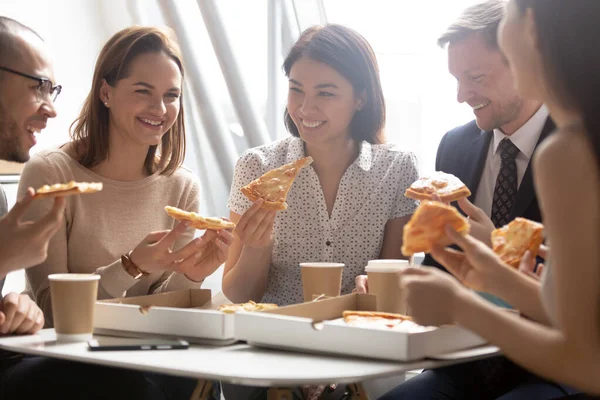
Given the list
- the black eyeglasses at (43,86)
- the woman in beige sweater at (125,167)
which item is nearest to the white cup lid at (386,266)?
the woman in beige sweater at (125,167)

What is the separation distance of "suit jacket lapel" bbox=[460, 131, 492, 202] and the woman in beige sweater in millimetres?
1053

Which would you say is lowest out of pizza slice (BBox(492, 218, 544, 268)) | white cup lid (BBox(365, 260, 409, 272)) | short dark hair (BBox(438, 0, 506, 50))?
white cup lid (BBox(365, 260, 409, 272))

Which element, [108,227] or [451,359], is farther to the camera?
[108,227]

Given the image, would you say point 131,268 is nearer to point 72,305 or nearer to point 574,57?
point 72,305

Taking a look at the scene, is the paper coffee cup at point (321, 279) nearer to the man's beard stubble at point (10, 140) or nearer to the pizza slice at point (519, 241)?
the pizza slice at point (519, 241)

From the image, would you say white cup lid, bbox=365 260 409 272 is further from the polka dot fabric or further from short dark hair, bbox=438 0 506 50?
short dark hair, bbox=438 0 506 50

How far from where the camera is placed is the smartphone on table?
1831mm

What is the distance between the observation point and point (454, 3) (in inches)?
156

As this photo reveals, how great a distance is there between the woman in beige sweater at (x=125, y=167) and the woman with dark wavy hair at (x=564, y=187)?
1447 millimetres

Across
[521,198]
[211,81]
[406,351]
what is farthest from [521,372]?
[211,81]

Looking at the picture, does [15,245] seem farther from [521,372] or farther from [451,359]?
[521,372]

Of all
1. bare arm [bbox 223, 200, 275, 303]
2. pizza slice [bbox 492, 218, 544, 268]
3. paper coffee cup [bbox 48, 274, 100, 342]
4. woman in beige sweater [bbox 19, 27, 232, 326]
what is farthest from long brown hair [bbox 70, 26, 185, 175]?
pizza slice [bbox 492, 218, 544, 268]

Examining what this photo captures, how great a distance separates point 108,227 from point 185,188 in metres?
0.37

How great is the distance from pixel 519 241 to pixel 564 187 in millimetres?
706
